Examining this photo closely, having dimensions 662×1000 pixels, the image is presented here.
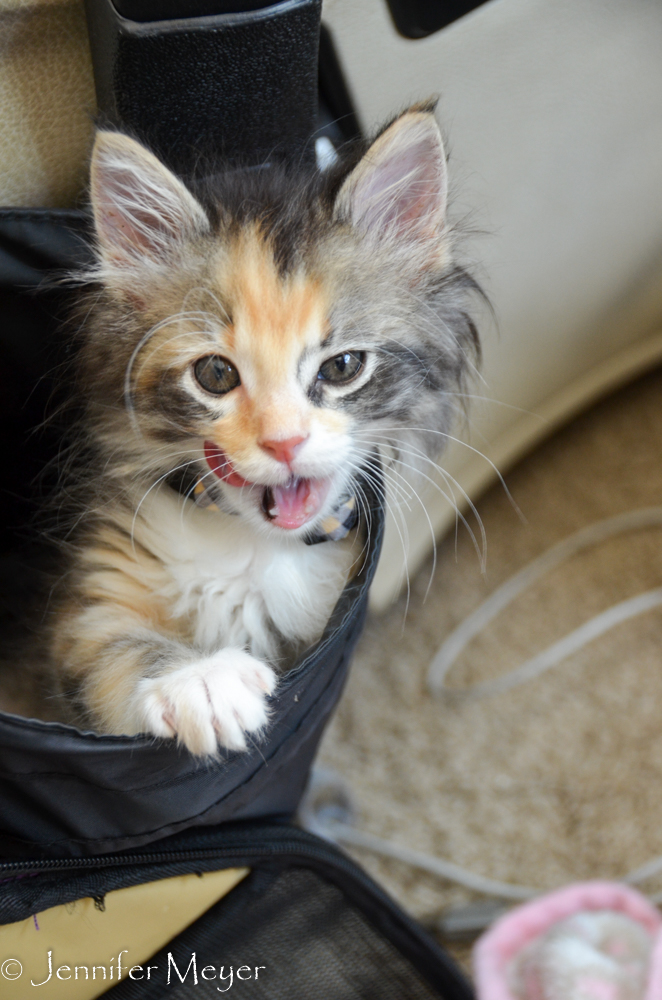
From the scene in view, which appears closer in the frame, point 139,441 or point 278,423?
point 278,423

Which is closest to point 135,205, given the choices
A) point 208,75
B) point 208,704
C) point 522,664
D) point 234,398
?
point 208,75

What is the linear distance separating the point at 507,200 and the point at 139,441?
2.27ft

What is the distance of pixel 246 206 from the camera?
935mm

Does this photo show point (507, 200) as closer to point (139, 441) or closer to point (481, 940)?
point (139, 441)

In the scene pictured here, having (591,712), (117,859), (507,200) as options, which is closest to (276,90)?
(507,200)

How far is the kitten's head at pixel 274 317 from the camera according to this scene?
86cm

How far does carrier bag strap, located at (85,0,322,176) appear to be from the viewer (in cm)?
89

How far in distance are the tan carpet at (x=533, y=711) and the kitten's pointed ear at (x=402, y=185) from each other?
95 cm

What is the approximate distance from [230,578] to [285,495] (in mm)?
187

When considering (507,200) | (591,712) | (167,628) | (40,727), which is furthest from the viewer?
(591,712)

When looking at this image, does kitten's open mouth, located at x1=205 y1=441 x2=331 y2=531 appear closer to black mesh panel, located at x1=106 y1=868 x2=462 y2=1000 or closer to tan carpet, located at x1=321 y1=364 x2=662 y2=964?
black mesh panel, located at x1=106 y1=868 x2=462 y2=1000
